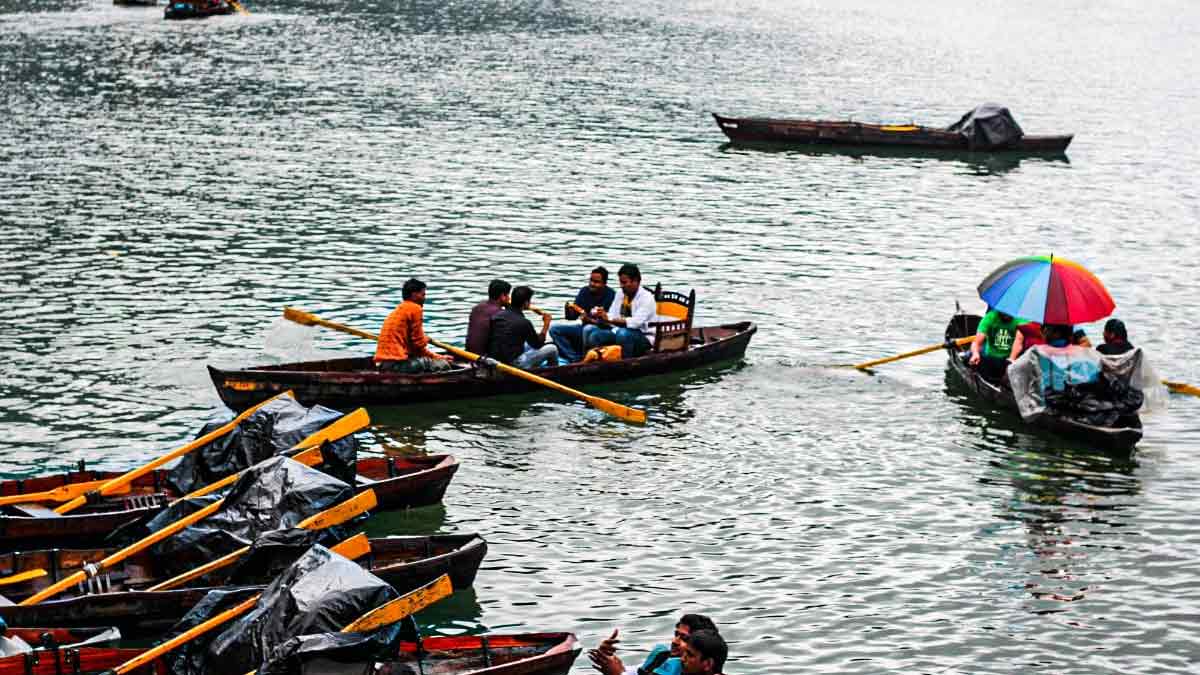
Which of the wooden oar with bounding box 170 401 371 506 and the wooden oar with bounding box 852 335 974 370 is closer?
the wooden oar with bounding box 170 401 371 506

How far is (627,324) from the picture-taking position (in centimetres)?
2695

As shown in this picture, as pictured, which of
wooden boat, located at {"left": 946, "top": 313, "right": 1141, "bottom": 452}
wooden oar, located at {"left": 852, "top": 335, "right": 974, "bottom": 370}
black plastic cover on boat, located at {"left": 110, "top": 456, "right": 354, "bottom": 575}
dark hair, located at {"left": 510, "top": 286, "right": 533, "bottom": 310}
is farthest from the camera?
wooden oar, located at {"left": 852, "top": 335, "right": 974, "bottom": 370}

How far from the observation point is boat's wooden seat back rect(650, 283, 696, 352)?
27297mm

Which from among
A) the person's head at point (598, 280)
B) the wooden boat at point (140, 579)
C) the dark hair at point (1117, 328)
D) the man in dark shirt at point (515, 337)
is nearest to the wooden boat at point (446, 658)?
the wooden boat at point (140, 579)

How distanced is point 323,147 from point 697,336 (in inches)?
1009

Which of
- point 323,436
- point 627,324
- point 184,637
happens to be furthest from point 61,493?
point 627,324

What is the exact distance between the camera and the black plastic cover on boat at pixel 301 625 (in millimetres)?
14555

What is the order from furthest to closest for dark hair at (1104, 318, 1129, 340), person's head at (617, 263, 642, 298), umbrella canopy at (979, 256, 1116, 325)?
person's head at (617, 263, 642, 298), umbrella canopy at (979, 256, 1116, 325), dark hair at (1104, 318, 1129, 340)

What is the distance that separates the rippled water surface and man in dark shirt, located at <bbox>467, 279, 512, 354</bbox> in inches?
39.7

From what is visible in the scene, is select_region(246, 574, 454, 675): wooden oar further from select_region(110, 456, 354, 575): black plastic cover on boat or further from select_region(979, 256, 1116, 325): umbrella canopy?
select_region(979, 256, 1116, 325): umbrella canopy

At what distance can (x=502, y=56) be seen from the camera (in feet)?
260

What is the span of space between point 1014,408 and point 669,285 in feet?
36.3

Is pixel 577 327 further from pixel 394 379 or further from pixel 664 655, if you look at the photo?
pixel 664 655

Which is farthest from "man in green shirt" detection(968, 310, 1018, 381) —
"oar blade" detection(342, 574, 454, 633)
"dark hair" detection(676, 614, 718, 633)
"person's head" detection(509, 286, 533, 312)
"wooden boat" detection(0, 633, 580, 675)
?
"dark hair" detection(676, 614, 718, 633)
